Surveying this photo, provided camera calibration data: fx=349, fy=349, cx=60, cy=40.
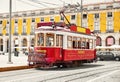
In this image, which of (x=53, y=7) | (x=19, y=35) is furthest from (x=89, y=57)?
(x=19, y=35)

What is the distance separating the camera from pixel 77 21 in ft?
288

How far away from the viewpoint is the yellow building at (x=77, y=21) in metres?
81.2

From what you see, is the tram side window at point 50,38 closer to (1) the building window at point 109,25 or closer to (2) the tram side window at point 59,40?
(2) the tram side window at point 59,40

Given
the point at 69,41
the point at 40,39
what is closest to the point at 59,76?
the point at 40,39

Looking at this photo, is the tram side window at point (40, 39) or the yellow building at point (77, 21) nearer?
the tram side window at point (40, 39)

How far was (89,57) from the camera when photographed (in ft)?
92.4

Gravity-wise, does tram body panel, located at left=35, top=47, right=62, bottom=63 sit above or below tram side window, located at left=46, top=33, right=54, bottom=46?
below

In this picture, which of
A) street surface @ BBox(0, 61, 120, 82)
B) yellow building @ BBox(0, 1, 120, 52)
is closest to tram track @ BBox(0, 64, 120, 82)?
street surface @ BBox(0, 61, 120, 82)

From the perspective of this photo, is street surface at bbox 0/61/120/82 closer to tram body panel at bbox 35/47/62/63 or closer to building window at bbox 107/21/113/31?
tram body panel at bbox 35/47/62/63

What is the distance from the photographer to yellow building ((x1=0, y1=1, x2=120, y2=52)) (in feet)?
267

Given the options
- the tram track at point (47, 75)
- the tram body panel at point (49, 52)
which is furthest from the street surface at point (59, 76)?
the tram body panel at point (49, 52)

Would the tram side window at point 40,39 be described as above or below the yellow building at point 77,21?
below

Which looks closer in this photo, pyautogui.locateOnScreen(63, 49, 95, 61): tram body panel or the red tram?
the red tram

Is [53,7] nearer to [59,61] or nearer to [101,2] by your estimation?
[101,2]
